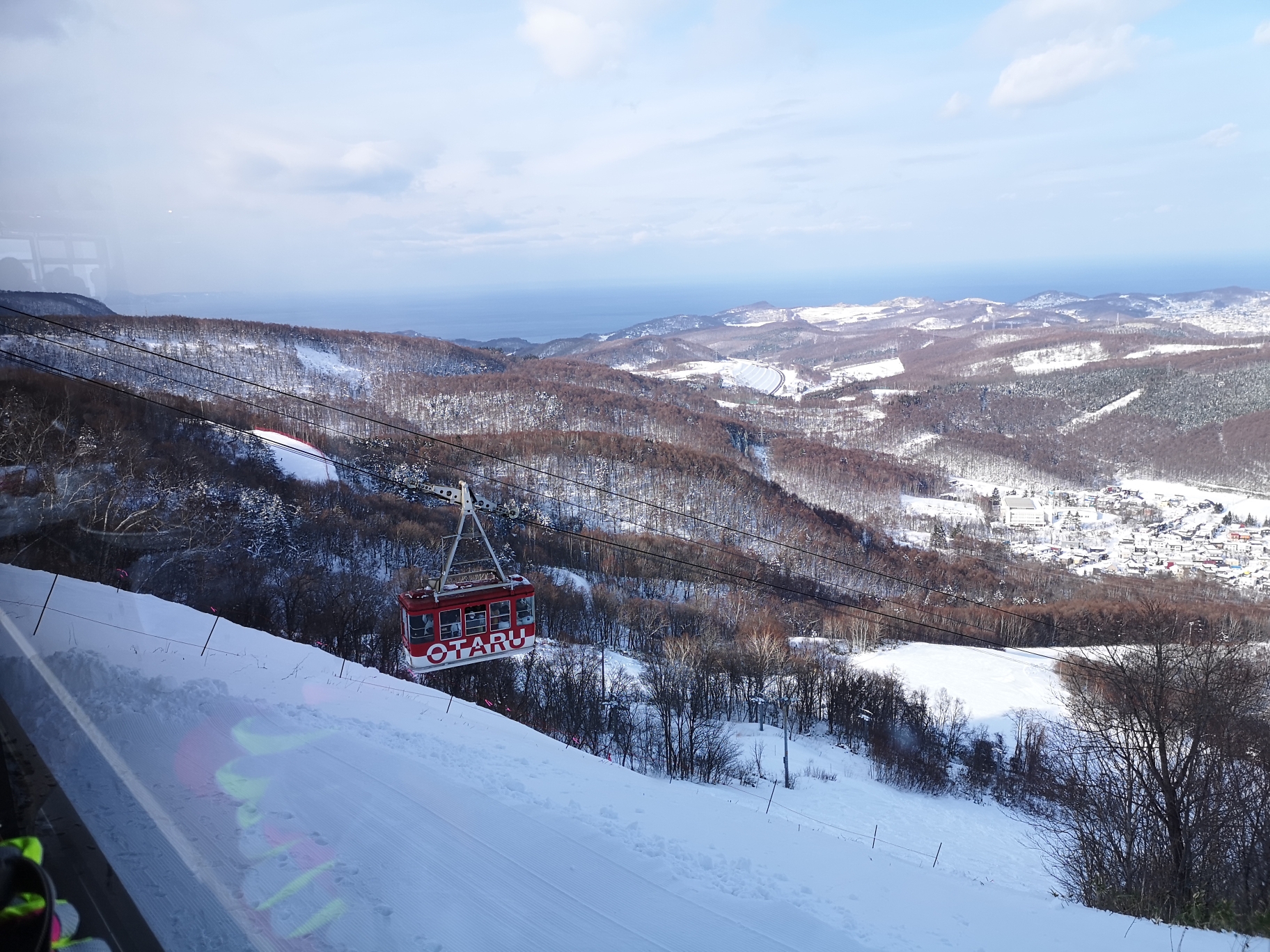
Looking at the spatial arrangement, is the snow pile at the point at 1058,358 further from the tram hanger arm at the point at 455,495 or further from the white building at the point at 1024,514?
the tram hanger arm at the point at 455,495

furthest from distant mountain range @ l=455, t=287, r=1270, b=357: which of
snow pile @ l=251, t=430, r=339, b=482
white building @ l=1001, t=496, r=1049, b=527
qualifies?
snow pile @ l=251, t=430, r=339, b=482

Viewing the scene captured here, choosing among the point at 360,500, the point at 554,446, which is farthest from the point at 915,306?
the point at 360,500

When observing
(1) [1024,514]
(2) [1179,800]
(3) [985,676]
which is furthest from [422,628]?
(1) [1024,514]

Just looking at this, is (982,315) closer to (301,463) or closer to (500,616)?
(301,463)

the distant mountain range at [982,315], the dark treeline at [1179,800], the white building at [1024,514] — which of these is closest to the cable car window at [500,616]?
the dark treeline at [1179,800]

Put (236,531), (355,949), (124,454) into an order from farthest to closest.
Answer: (236,531)
(124,454)
(355,949)

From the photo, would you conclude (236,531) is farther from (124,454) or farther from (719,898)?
(719,898)
